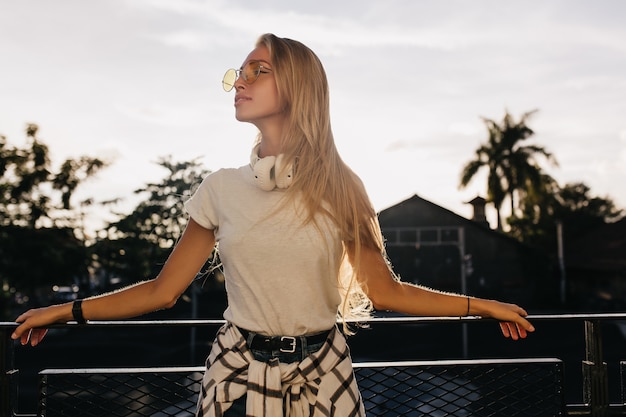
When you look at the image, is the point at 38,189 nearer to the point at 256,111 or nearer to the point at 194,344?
the point at 194,344

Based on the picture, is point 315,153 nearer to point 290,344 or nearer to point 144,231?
point 290,344

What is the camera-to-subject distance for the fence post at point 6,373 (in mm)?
2074

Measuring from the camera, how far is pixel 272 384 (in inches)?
53.4

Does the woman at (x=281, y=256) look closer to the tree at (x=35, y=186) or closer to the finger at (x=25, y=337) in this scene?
the finger at (x=25, y=337)

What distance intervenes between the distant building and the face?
28125mm

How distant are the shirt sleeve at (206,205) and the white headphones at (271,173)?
0.12 meters

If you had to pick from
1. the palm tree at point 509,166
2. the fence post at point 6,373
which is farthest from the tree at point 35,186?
the fence post at point 6,373

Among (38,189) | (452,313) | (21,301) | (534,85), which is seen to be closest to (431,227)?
(534,85)

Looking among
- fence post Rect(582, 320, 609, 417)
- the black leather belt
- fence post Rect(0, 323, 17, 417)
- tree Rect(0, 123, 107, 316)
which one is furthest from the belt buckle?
tree Rect(0, 123, 107, 316)

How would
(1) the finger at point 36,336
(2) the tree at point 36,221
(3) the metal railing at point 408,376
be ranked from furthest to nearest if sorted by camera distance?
(2) the tree at point 36,221 < (3) the metal railing at point 408,376 < (1) the finger at point 36,336

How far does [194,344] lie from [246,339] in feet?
81.0

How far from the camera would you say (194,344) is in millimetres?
25031

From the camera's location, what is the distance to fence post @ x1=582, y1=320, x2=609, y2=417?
227cm

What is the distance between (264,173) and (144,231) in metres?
29.2
